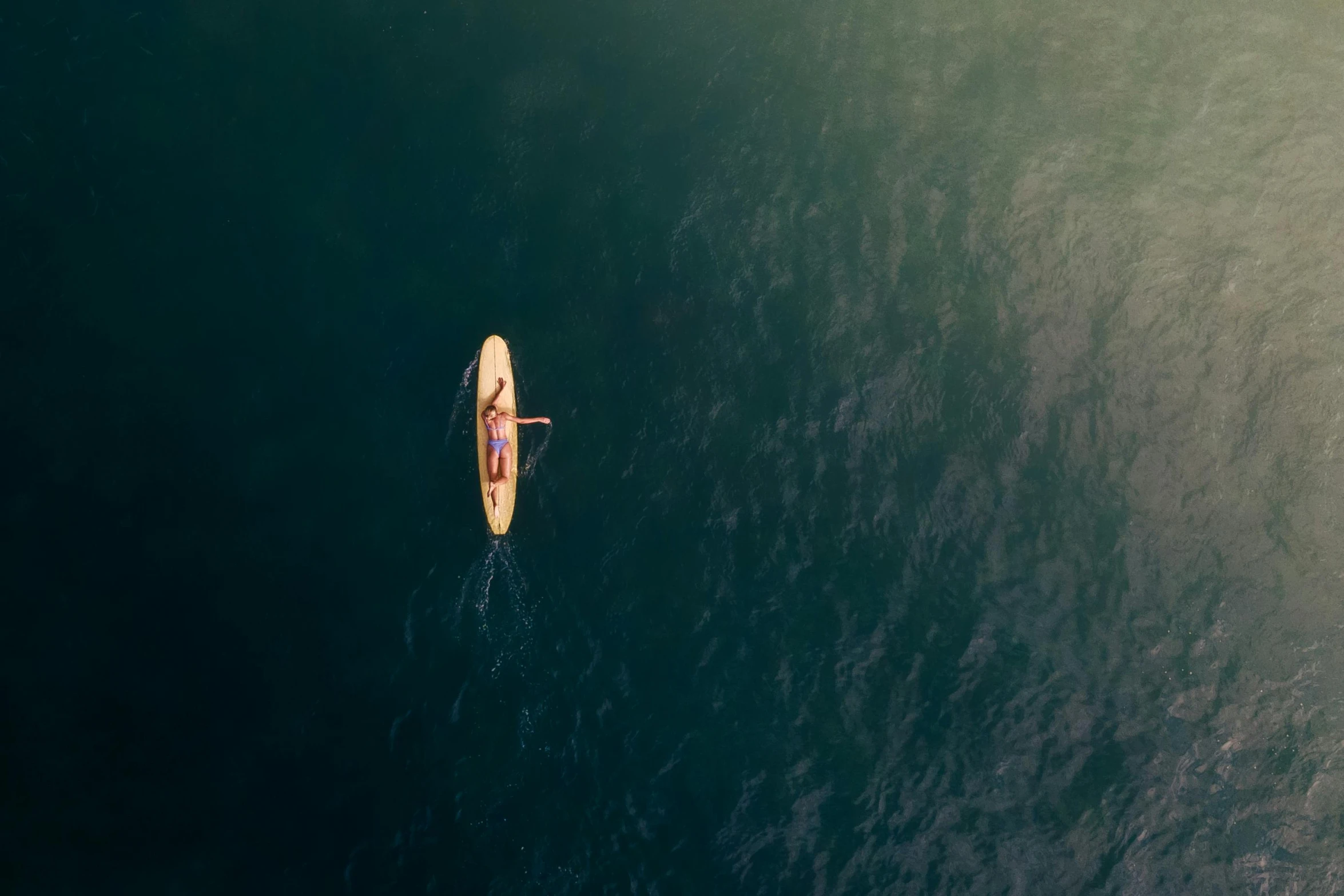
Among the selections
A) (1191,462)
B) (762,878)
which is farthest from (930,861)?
(1191,462)

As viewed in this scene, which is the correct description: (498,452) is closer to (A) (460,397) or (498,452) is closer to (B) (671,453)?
(A) (460,397)

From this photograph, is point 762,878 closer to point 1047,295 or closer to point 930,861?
point 930,861

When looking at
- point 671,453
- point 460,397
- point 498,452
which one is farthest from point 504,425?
point 671,453

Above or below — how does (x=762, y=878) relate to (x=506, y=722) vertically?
below

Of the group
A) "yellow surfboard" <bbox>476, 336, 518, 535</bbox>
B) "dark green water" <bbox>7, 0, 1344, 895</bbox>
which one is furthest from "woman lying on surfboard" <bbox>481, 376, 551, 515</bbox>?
"dark green water" <bbox>7, 0, 1344, 895</bbox>

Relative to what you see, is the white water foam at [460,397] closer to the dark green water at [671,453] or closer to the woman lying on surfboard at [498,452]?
the dark green water at [671,453]

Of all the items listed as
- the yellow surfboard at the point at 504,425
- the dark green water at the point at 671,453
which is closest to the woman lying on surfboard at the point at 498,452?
the yellow surfboard at the point at 504,425

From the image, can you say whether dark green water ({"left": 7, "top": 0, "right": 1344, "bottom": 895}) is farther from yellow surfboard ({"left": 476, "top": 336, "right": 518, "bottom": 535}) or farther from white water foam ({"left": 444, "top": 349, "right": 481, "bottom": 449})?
yellow surfboard ({"left": 476, "top": 336, "right": 518, "bottom": 535})
